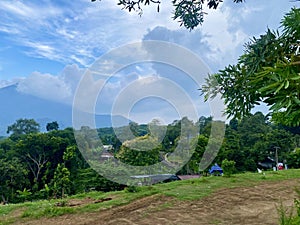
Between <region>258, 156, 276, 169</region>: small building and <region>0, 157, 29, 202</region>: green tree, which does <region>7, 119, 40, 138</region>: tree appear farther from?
<region>258, 156, 276, 169</region>: small building

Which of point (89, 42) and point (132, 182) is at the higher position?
point (89, 42)

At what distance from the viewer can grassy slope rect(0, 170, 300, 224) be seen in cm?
429

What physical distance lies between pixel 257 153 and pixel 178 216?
11.1 meters

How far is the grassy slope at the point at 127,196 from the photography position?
429 centimetres

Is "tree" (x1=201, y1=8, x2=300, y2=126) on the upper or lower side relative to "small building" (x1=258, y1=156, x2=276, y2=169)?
upper

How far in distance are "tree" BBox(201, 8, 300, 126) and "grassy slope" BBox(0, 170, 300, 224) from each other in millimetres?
2856

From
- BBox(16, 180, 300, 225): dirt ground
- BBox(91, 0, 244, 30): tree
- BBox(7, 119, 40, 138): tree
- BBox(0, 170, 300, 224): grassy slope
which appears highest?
BBox(7, 119, 40, 138): tree

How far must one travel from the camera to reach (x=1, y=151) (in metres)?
13.6

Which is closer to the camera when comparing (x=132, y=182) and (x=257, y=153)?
(x=132, y=182)

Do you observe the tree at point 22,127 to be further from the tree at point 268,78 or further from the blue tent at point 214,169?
the tree at point 268,78

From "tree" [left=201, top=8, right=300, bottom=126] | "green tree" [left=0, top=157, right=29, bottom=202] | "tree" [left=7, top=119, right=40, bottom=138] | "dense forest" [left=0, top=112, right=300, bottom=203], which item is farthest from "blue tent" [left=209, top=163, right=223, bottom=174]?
"tree" [left=7, top=119, right=40, bottom=138]

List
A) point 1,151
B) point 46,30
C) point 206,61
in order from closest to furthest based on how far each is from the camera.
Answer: point 206,61 < point 46,30 < point 1,151

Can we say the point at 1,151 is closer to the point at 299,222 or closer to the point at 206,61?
the point at 206,61

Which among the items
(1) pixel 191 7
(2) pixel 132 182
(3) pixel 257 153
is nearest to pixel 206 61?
(1) pixel 191 7
